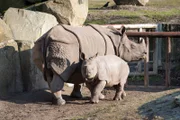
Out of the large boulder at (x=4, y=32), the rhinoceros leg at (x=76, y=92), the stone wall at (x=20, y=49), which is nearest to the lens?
the rhinoceros leg at (x=76, y=92)

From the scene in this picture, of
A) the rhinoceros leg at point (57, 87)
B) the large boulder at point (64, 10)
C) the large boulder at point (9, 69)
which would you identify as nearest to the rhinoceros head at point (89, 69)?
the rhinoceros leg at point (57, 87)

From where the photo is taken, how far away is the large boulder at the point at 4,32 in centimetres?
994

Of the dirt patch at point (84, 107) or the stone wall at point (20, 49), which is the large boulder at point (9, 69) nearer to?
the stone wall at point (20, 49)

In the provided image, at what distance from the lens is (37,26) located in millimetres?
10562

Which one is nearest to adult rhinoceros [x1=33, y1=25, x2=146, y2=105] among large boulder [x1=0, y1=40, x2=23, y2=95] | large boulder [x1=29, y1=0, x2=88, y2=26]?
large boulder [x1=0, y1=40, x2=23, y2=95]

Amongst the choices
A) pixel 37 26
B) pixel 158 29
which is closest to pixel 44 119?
pixel 37 26

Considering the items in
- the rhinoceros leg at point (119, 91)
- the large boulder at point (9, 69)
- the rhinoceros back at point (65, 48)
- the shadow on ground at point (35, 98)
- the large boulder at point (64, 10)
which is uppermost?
the large boulder at point (64, 10)

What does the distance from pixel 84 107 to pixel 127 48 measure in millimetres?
1877

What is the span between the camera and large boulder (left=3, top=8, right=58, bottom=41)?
10461 millimetres

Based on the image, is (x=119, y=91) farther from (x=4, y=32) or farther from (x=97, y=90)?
(x=4, y=32)

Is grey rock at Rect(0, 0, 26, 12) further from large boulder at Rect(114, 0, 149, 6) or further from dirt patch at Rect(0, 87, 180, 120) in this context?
A: large boulder at Rect(114, 0, 149, 6)

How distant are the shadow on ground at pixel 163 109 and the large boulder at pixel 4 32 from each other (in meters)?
3.93

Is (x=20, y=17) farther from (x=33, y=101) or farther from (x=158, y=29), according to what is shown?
(x=158, y=29)

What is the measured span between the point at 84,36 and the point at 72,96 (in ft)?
3.90
